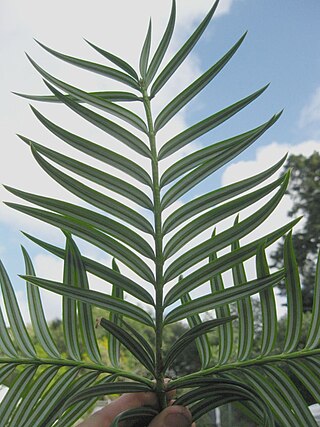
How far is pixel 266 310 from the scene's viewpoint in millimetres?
413

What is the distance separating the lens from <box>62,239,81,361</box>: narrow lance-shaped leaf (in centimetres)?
41

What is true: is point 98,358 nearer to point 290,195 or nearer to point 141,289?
point 141,289

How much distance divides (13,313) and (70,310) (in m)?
0.05

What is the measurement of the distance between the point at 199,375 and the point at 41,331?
118 mm

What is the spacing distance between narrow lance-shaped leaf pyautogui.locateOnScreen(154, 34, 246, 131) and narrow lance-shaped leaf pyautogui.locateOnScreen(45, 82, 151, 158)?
0.03 meters

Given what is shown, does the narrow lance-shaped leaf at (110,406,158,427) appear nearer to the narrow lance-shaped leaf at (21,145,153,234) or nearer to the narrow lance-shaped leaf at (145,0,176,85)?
the narrow lance-shaped leaf at (21,145,153,234)

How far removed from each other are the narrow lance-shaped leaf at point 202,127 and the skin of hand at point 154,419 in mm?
176

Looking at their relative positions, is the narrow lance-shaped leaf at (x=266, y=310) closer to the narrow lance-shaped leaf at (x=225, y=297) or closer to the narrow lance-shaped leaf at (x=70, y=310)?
the narrow lance-shaped leaf at (x=225, y=297)

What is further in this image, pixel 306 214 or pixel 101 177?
pixel 306 214

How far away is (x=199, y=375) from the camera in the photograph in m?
0.41

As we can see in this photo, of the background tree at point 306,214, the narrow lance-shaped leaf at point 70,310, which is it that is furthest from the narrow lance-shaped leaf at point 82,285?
the background tree at point 306,214

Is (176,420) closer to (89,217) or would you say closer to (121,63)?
(89,217)

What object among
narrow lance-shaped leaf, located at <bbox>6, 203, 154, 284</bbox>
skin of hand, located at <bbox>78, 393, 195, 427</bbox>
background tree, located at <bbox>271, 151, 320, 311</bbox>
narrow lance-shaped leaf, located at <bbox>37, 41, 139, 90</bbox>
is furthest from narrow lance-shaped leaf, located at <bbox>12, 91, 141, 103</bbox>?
background tree, located at <bbox>271, 151, 320, 311</bbox>

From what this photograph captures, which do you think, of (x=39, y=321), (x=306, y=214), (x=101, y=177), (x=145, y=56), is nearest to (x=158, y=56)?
(x=145, y=56)
